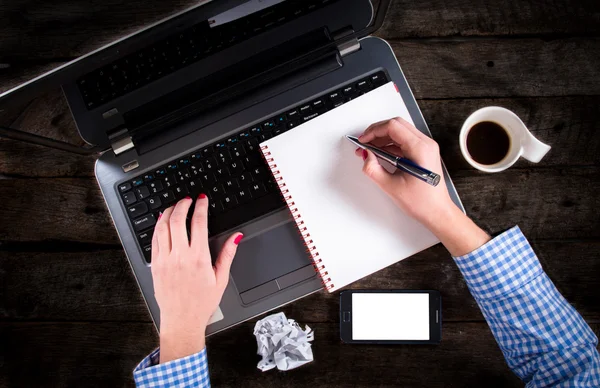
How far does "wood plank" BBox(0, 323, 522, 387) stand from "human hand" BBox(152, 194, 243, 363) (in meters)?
0.16

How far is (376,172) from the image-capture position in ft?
2.33

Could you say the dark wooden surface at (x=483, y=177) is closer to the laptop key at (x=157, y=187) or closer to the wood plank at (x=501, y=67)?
the wood plank at (x=501, y=67)

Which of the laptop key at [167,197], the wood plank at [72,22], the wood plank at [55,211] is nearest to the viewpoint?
the wood plank at [72,22]

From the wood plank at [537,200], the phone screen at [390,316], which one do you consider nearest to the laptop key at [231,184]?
the phone screen at [390,316]

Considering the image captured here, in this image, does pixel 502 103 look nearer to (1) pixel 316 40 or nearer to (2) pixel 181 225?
(1) pixel 316 40

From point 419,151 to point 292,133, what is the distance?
215 millimetres

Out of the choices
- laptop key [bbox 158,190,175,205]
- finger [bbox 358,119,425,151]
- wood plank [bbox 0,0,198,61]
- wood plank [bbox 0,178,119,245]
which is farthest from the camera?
wood plank [bbox 0,178,119,245]

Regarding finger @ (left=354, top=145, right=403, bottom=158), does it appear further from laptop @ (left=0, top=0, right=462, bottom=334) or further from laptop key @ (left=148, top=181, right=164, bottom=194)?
laptop key @ (left=148, top=181, right=164, bottom=194)

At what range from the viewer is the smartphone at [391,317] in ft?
2.89

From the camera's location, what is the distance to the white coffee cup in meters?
0.77

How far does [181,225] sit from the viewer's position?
750 mm

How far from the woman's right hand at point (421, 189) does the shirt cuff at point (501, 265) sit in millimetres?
19

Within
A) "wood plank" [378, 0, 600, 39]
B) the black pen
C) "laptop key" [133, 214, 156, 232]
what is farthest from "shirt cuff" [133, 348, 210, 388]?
"wood plank" [378, 0, 600, 39]

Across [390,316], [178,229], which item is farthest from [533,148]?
[178,229]
